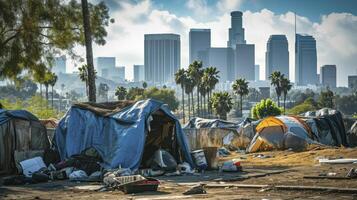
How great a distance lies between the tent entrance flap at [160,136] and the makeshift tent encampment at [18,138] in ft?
12.8

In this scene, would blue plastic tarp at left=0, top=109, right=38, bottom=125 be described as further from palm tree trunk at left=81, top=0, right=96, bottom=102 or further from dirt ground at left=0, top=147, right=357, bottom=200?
palm tree trunk at left=81, top=0, right=96, bottom=102

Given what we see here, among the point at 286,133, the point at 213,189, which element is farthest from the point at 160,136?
the point at 286,133

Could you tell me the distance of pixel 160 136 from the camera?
74.5 ft

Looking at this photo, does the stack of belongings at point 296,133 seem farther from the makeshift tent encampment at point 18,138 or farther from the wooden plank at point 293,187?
the wooden plank at point 293,187

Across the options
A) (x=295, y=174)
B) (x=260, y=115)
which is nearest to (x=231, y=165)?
(x=295, y=174)

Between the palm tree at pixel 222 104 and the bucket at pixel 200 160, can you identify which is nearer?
the bucket at pixel 200 160

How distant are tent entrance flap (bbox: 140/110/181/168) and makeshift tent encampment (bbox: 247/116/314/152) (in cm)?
1059

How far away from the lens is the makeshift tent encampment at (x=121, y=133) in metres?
19.6

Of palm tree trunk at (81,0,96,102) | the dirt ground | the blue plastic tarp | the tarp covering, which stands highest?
palm tree trunk at (81,0,96,102)

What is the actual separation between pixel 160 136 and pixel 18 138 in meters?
5.25

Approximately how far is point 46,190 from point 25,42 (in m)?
14.7

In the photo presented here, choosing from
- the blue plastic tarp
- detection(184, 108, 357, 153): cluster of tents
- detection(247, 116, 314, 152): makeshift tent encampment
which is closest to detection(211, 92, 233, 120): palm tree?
detection(184, 108, 357, 153): cluster of tents

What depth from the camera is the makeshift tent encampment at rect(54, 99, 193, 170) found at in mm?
19578

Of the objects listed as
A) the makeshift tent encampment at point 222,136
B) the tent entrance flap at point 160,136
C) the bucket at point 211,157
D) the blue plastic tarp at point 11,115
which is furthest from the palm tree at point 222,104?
the bucket at point 211,157
